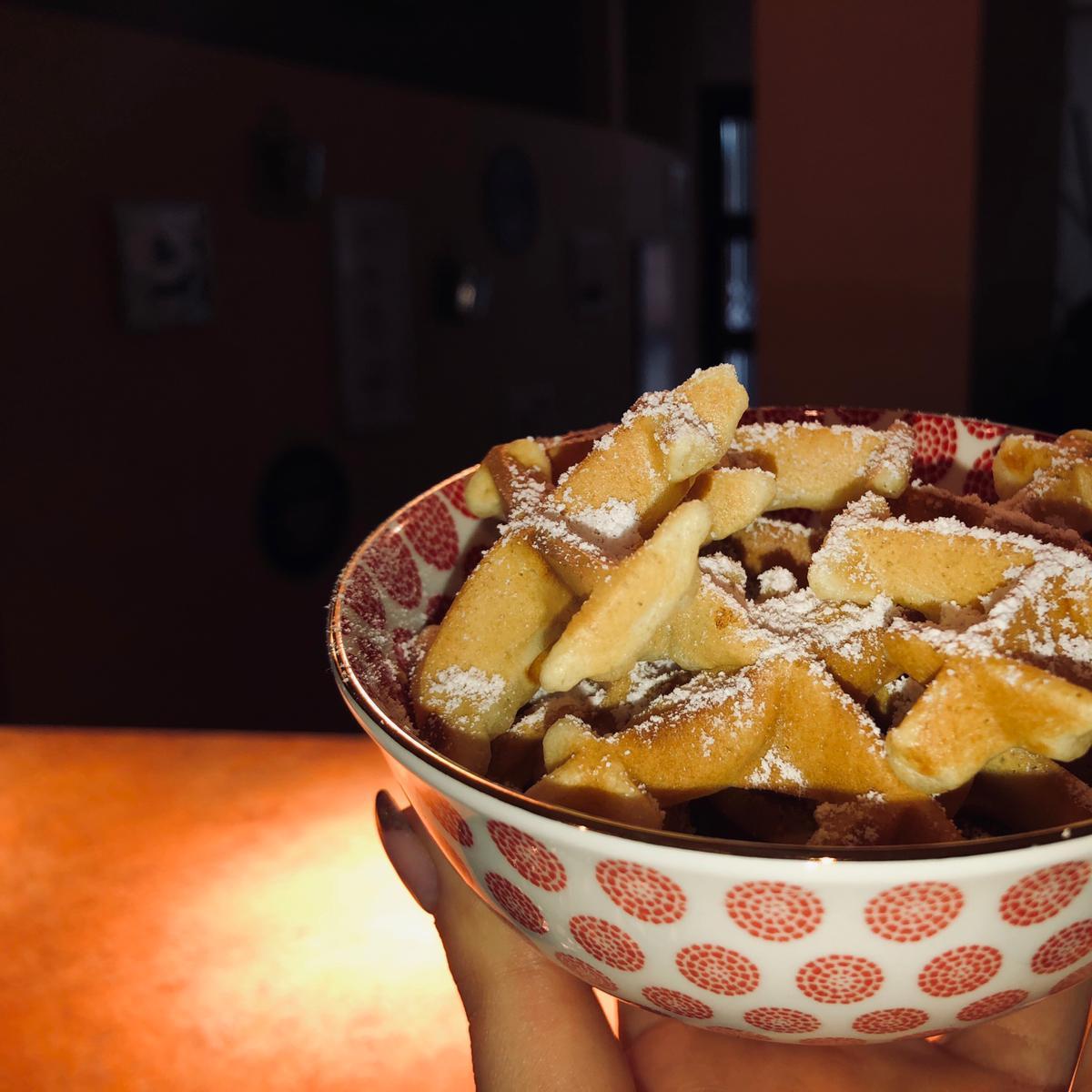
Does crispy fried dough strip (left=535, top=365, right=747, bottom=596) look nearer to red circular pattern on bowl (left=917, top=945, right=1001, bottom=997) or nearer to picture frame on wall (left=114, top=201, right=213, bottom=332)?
red circular pattern on bowl (left=917, top=945, right=1001, bottom=997)

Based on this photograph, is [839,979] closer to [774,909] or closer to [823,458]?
[774,909]

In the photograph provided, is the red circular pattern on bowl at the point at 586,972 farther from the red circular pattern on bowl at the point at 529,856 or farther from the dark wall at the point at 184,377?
the dark wall at the point at 184,377

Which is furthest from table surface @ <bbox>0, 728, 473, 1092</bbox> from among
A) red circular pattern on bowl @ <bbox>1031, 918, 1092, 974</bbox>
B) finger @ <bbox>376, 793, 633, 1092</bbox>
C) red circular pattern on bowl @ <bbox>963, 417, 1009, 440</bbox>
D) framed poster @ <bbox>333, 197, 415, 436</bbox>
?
framed poster @ <bbox>333, 197, 415, 436</bbox>

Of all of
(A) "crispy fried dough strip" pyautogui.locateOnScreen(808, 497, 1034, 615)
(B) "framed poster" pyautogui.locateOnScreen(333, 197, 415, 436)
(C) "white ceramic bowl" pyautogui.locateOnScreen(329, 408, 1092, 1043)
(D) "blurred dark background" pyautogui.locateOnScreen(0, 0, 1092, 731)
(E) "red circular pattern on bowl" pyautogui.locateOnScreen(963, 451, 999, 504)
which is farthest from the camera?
(B) "framed poster" pyautogui.locateOnScreen(333, 197, 415, 436)

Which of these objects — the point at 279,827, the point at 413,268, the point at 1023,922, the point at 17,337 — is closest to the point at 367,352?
the point at 413,268

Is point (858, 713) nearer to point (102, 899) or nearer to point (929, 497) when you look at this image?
point (929, 497)

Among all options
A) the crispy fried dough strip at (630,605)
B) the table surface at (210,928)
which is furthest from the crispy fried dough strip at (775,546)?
the table surface at (210,928)
